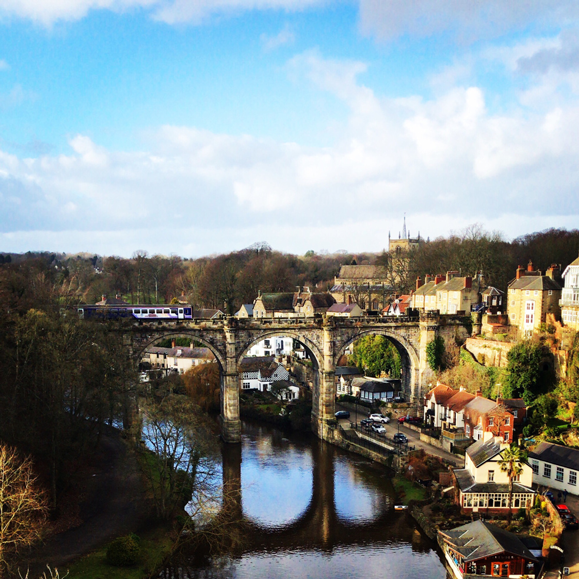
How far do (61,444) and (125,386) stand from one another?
11.8 m

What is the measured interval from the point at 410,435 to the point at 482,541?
792 inches

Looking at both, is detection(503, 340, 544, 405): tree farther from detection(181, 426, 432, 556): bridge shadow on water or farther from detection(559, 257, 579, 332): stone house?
detection(181, 426, 432, 556): bridge shadow on water

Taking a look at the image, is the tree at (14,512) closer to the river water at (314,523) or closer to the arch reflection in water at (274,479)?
the river water at (314,523)

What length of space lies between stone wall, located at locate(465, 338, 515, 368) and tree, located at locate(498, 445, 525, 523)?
48.4 ft

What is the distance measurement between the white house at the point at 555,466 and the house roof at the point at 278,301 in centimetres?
5671

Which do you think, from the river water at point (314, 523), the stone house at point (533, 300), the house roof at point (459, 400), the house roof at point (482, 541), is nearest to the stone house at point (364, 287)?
the stone house at point (533, 300)

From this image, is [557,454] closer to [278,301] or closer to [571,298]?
[571,298]

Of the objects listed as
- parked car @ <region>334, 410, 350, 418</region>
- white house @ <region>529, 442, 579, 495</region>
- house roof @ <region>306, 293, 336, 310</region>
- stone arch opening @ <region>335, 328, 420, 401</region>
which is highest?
house roof @ <region>306, 293, 336, 310</region>

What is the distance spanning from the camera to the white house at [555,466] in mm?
33531

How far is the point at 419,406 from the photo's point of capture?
176ft

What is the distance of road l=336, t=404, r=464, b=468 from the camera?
1613 inches

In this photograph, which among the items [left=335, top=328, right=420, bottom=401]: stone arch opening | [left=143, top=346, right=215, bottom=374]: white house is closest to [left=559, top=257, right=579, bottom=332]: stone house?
[left=335, top=328, right=420, bottom=401]: stone arch opening

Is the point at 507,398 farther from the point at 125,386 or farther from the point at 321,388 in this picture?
the point at 125,386

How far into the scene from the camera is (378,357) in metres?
64.5
